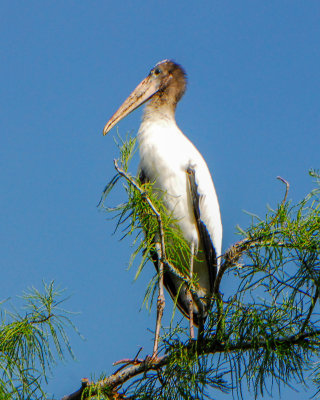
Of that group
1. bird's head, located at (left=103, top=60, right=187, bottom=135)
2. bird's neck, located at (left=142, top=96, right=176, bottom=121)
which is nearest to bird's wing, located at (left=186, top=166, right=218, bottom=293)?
bird's neck, located at (left=142, top=96, right=176, bottom=121)

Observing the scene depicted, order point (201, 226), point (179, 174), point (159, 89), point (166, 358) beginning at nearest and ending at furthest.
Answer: point (166, 358), point (179, 174), point (201, 226), point (159, 89)

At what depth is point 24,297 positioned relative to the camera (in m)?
3.54

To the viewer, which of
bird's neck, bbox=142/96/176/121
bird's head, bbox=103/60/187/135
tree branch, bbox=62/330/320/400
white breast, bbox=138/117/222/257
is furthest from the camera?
bird's head, bbox=103/60/187/135

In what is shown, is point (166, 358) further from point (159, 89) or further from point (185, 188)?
point (159, 89)

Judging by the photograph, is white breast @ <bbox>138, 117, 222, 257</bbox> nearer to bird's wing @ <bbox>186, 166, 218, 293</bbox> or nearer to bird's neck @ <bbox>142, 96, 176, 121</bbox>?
bird's wing @ <bbox>186, 166, 218, 293</bbox>

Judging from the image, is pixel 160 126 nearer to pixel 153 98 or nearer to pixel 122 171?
pixel 153 98

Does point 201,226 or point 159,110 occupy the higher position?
point 159,110

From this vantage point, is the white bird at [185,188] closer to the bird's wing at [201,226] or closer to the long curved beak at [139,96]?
the bird's wing at [201,226]

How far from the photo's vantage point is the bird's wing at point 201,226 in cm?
569

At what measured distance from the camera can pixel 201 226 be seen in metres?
5.79

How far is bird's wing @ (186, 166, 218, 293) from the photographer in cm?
569

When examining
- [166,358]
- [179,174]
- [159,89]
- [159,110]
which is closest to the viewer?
[166,358]

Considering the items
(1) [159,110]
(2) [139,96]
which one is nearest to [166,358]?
(1) [159,110]

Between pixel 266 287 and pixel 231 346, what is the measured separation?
1.28 feet
